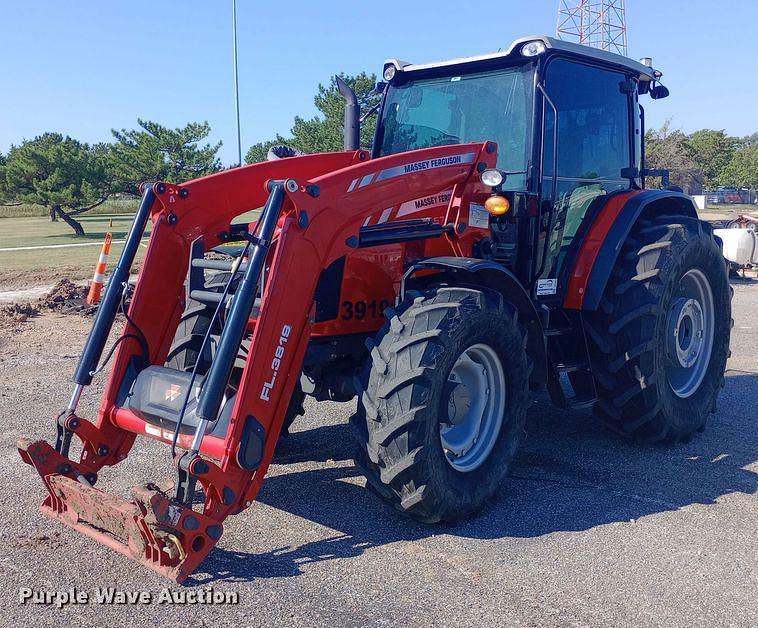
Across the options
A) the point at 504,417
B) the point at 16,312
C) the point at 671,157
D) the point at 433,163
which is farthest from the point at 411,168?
the point at 671,157

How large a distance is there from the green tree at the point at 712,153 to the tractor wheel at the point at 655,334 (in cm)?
5648

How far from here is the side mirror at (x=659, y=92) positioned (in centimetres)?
623

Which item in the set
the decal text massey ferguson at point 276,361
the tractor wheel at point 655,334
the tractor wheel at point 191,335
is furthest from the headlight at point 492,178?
the tractor wheel at point 191,335

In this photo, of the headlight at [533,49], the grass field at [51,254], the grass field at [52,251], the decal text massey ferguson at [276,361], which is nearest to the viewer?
the decal text massey ferguson at [276,361]

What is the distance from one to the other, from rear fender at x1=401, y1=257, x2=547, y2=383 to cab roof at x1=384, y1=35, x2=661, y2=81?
156cm

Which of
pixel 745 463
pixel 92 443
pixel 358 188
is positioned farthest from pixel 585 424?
pixel 92 443

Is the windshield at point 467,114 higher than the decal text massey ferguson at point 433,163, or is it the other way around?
the windshield at point 467,114

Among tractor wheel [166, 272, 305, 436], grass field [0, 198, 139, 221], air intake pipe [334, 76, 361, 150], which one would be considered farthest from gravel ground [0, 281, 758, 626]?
grass field [0, 198, 139, 221]

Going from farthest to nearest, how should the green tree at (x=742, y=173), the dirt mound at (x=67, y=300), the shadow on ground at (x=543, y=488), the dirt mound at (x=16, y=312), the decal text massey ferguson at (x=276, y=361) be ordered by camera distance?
the green tree at (x=742, y=173), the dirt mound at (x=67, y=300), the dirt mound at (x=16, y=312), the shadow on ground at (x=543, y=488), the decal text massey ferguson at (x=276, y=361)

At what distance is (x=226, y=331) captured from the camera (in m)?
3.49

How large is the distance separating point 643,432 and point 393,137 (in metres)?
2.86

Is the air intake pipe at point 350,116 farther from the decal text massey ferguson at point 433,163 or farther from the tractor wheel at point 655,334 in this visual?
the tractor wheel at point 655,334

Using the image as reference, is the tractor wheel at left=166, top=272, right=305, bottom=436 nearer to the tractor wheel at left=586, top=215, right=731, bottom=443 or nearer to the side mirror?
the tractor wheel at left=586, top=215, right=731, bottom=443

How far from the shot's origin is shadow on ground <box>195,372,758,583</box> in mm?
3854
